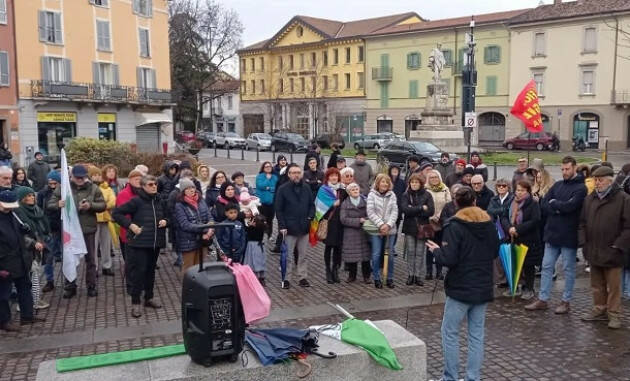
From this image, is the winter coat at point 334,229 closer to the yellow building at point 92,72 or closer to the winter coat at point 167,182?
the winter coat at point 167,182

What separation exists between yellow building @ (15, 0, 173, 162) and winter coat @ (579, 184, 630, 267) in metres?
30.8

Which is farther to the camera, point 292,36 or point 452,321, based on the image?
point 292,36

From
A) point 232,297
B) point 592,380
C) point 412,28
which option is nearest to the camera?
point 232,297

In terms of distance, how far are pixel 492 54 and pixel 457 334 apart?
2090 inches

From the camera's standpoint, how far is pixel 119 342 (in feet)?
23.2

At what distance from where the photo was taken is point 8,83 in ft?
115

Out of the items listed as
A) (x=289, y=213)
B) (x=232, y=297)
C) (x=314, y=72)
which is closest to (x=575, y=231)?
(x=289, y=213)

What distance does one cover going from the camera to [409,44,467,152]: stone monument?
34625 millimetres

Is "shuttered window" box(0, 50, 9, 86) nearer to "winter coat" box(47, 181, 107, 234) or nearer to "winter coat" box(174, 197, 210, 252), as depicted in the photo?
"winter coat" box(47, 181, 107, 234)

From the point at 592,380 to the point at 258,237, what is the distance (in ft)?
15.7

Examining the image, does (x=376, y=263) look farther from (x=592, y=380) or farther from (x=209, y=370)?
(x=209, y=370)

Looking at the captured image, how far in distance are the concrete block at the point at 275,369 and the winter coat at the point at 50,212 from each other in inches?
171

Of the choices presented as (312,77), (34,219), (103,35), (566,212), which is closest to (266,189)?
(34,219)

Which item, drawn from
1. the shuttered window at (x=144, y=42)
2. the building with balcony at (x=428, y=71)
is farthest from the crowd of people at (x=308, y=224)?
the building with balcony at (x=428, y=71)
